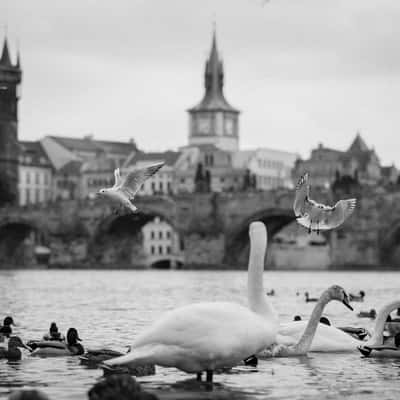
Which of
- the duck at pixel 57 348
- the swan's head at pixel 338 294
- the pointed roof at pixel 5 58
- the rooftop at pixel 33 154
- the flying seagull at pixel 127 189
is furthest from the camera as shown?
the rooftop at pixel 33 154

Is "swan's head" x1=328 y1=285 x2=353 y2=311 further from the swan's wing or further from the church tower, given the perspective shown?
the church tower

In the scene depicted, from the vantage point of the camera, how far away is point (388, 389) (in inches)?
686

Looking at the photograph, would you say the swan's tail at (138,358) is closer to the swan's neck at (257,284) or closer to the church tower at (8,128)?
the swan's neck at (257,284)

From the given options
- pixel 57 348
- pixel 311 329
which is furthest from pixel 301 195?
pixel 57 348

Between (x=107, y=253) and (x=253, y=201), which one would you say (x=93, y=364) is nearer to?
(x=253, y=201)

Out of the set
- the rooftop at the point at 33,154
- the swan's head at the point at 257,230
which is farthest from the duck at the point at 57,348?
the rooftop at the point at 33,154

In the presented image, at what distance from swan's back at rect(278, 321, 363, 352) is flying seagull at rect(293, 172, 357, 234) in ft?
7.31

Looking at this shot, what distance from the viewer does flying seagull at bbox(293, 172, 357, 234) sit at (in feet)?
77.9

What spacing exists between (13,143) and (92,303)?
378 ft

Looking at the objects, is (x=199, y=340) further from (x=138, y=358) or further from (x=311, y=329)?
(x=311, y=329)

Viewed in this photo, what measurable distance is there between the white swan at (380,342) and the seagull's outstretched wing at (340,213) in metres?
3.06

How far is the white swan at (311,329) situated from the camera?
19938mm

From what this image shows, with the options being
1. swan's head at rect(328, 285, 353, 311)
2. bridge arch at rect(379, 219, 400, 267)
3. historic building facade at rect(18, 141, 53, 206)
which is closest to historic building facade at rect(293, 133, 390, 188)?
historic building facade at rect(18, 141, 53, 206)

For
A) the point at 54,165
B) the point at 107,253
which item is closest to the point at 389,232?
the point at 107,253
